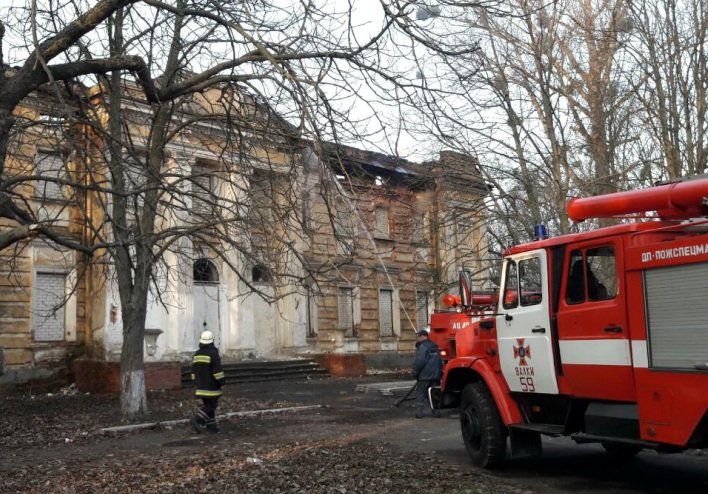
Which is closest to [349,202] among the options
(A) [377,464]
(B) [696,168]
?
(A) [377,464]

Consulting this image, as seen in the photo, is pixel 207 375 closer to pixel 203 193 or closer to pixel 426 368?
pixel 203 193

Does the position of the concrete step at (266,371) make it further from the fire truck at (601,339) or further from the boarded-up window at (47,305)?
the fire truck at (601,339)

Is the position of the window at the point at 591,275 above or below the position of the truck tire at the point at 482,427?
above

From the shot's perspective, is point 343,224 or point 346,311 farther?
point 346,311

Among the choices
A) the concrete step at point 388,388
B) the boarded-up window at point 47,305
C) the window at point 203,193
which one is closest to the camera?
the window at point 203,193

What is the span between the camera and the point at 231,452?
33.7ft

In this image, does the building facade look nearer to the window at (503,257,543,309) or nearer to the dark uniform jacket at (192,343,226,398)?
the dark uniform jacket at (192,343,226,398)

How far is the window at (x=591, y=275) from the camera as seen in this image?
7634 millimetres

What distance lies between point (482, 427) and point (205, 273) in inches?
730

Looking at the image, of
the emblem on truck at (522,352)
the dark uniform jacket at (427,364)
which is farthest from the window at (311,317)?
the emblem on truck at (522,352)

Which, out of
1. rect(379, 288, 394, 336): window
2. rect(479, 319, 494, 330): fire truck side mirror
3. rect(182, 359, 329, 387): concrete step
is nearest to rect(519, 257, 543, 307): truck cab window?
rect(479, 319, 494, 330): fire truck side mirror

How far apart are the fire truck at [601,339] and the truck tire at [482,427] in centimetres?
1

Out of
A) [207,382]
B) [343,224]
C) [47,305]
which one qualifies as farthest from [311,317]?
[343,224]

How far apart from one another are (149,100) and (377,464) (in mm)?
6018
